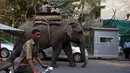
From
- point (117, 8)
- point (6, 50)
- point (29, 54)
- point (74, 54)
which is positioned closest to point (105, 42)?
point (74, 54)

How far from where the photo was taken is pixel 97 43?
27.0 metres

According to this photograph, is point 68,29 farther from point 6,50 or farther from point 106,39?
point 106,39

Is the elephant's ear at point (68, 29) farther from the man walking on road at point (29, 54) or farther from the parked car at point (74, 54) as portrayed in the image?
the man walking on road at point (29, 54)

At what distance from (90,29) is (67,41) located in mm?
10495

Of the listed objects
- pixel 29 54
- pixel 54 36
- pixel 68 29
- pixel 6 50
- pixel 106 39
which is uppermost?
pixel 29 54

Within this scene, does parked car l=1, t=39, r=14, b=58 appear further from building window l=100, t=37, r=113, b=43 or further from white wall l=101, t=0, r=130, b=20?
white wall l=101, t=0, r=130, b=20

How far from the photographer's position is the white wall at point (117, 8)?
35875 millimetres

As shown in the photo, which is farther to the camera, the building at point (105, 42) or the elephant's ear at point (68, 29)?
the building at point (105, 42)

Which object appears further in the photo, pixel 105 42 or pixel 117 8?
pixel 117 8

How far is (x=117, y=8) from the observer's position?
118ft

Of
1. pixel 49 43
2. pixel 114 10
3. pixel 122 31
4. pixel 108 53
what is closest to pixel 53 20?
pixel 49 43

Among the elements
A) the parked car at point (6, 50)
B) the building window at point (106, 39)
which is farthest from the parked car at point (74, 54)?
the building window at point (106, 39)

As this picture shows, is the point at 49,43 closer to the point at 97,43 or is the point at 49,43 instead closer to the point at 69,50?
the point at 69,50

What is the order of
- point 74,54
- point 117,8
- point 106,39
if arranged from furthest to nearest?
point 117,8
point 106,39
point 74,54
